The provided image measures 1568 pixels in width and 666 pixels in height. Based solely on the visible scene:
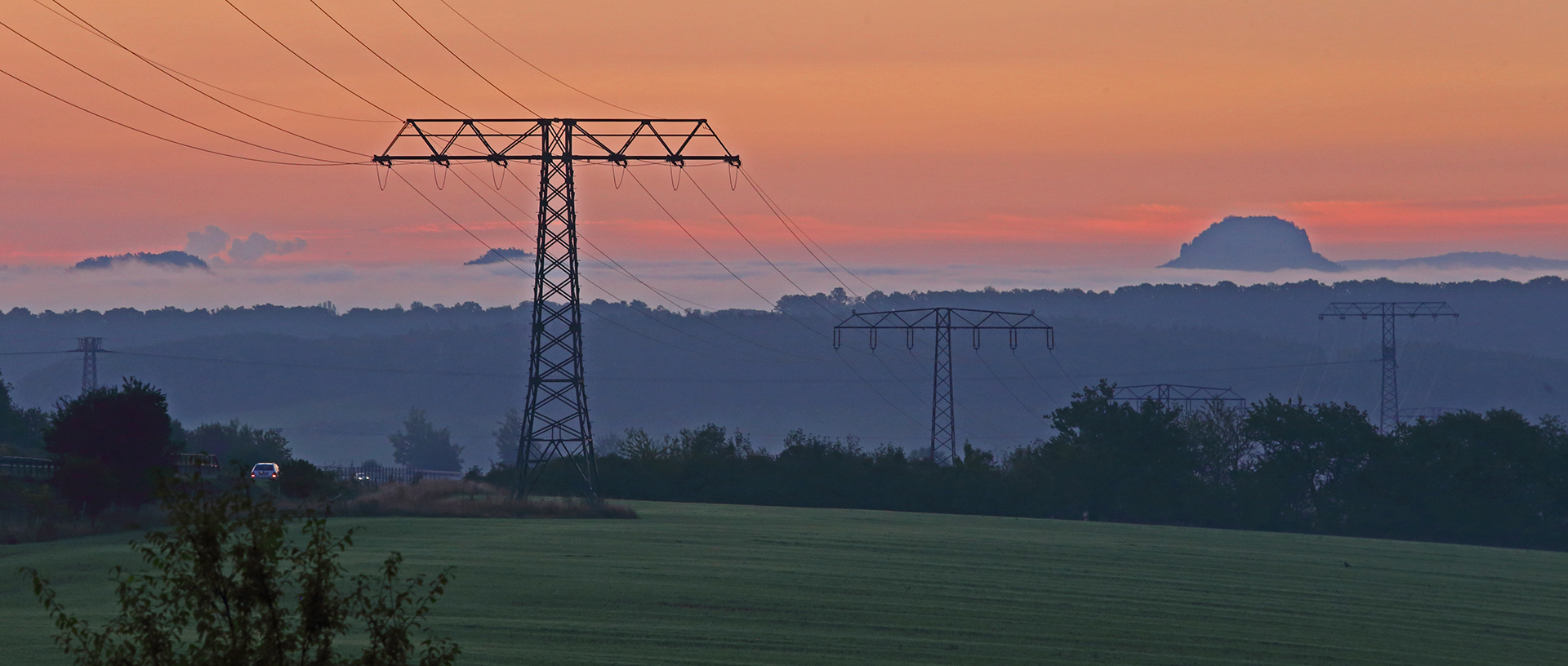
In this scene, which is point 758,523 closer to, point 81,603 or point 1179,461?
point 81,603

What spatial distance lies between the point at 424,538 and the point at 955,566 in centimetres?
Result: 1653

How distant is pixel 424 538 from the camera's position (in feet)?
146

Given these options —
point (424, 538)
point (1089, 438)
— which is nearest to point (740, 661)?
point (424, 538)

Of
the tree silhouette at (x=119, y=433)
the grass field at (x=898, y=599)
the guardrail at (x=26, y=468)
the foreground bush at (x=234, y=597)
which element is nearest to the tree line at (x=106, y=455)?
the tree silhouette at (x=119, y=433)

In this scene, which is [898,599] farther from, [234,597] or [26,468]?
[26,468]

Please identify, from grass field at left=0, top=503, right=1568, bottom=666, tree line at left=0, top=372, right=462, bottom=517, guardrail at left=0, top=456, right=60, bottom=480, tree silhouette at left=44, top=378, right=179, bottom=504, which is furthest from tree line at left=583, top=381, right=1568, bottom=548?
tree silhouette at left=44, top=378, right=179, bottom=504

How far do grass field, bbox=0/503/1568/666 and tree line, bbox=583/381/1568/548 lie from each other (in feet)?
112

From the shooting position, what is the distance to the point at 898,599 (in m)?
32.1

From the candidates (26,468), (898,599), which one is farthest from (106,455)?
(898,599)

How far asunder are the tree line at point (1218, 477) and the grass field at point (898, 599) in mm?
34265

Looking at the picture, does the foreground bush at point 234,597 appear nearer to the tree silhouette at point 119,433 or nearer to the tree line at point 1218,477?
the tree silhouette at point 119,433

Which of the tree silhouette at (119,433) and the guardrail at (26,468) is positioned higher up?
the tree silhouette at (119,433)

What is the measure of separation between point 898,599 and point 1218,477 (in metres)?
76.1

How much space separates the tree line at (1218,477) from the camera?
89750 mm
